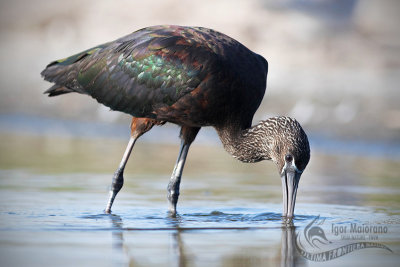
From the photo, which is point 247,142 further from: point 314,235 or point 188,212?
point 314,235

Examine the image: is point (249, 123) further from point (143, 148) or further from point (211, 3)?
point (211, 3)

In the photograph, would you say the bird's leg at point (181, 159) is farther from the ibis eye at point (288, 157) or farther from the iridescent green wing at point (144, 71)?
the ibis eye at point (288, 157)

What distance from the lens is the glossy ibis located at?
9.03m

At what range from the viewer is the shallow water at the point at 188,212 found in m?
6.82

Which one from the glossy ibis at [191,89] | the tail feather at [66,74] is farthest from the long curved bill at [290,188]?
the tail feather at [66,74]

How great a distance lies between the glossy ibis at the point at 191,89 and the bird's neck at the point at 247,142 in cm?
1

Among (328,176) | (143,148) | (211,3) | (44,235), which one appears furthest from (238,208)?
(211,3)

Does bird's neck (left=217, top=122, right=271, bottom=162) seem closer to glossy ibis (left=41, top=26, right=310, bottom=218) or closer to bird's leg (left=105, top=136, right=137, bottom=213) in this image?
glossy ibis (left=41, top=26, right=310, bottom=218)

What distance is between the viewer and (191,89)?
9.14m

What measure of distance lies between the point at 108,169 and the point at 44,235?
544 cm

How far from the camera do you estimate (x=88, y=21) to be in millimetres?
21891

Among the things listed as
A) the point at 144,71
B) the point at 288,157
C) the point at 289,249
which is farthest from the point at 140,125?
the point at 289,249

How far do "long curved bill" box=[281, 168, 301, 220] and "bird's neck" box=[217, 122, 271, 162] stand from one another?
0.55m

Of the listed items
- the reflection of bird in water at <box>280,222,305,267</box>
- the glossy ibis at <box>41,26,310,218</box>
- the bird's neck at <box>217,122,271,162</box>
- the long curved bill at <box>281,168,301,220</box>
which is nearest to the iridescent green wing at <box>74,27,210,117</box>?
the glossy ibis at <box>41,26,310,218</box>
